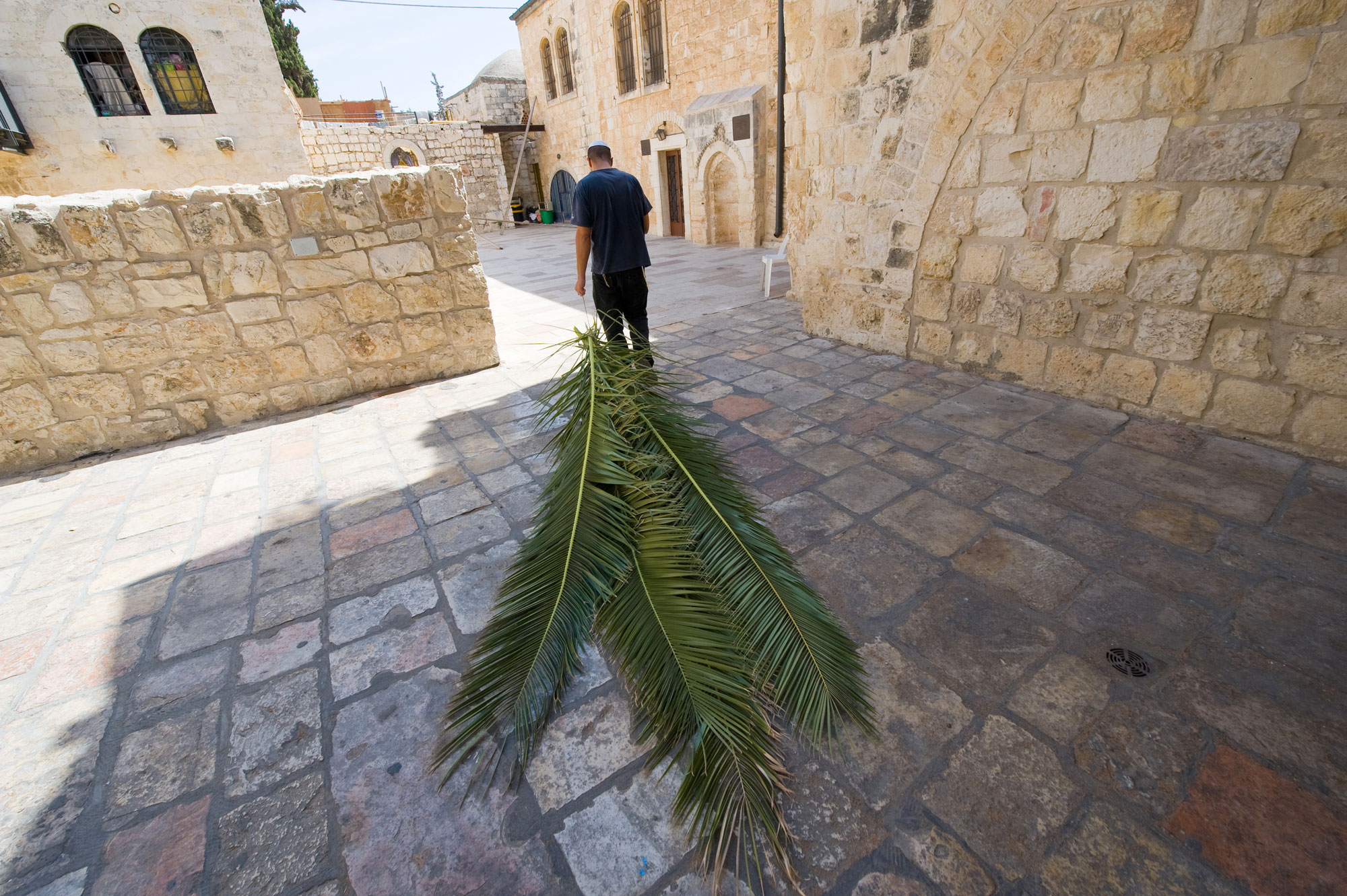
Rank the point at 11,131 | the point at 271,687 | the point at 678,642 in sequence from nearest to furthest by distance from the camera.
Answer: the point at 678,642 < the point at 271,687 < the point at 11,131

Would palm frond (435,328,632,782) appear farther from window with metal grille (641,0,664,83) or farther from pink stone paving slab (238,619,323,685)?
window with metal grille (641,0,664,83)

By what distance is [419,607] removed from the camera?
1.90m

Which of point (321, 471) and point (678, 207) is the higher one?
point (678, 207)

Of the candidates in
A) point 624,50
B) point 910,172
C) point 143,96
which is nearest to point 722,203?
point 624,50

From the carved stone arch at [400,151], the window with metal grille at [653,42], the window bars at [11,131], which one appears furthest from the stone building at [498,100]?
the window bars at [11,131]

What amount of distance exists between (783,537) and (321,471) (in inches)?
96.2

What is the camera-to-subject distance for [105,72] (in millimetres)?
11508

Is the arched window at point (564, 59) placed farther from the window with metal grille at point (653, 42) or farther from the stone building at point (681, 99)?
the window with metal grille at point (653, 42)

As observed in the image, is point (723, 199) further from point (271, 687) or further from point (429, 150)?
point (271, 687)

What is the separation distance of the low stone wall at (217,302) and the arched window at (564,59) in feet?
49.4

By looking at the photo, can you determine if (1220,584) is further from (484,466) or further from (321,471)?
(321,471)

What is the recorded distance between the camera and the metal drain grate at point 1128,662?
150 centimetres

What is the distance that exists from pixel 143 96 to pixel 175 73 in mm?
864

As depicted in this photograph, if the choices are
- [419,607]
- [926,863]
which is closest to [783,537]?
[926,863]
